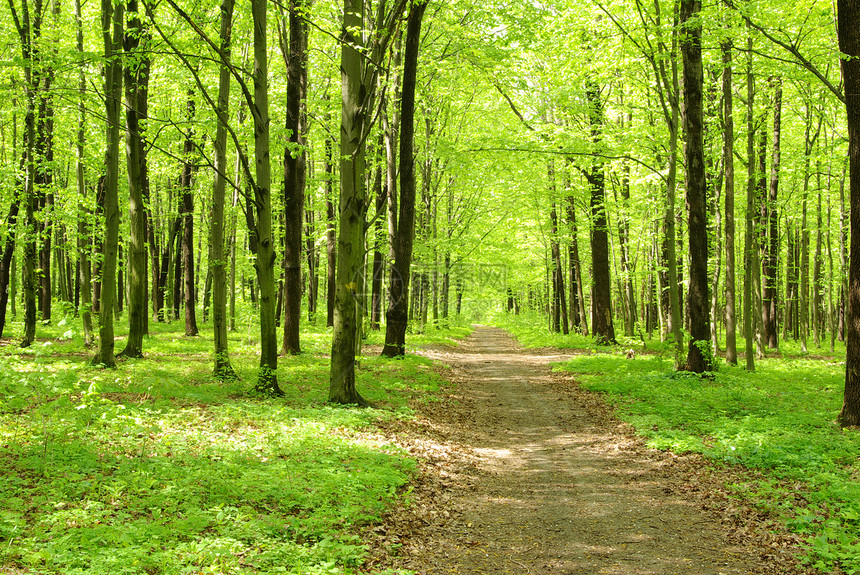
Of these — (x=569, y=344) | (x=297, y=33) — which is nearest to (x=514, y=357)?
(x=569, y=344)

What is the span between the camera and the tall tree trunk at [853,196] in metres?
7.80

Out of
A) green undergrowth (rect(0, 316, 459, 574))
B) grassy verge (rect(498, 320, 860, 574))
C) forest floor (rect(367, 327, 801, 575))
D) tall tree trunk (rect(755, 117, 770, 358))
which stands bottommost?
forest floor (rect(367, 327, 801, 575))

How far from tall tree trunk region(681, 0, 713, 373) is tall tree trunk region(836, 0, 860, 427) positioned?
446 cm

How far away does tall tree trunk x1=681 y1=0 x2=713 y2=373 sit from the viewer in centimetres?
1251

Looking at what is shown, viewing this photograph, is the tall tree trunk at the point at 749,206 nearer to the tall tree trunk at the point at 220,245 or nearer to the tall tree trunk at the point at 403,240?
the tall tree trunk at the point at 403,240

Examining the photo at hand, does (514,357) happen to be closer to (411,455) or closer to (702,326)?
(702,326)

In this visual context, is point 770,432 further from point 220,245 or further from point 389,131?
point 389,131

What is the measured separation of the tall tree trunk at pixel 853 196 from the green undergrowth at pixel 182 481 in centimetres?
665

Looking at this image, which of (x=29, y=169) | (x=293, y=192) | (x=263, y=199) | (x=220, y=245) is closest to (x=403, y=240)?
(x=293, y=192)

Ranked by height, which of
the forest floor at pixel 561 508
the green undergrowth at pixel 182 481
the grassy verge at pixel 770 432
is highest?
the green undergrowth at pixel 182 481

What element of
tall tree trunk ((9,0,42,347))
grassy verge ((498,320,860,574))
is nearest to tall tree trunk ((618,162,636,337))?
grassy verge ((498,320,860,574))

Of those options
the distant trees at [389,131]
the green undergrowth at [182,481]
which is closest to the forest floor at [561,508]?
the green undergrowth at [182,481]

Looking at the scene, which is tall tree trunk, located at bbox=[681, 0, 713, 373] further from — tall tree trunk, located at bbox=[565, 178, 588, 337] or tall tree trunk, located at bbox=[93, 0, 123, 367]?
tall tree trunk, located at bbox=[93, 0, 123, 367]

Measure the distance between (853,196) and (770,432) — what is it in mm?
3737
